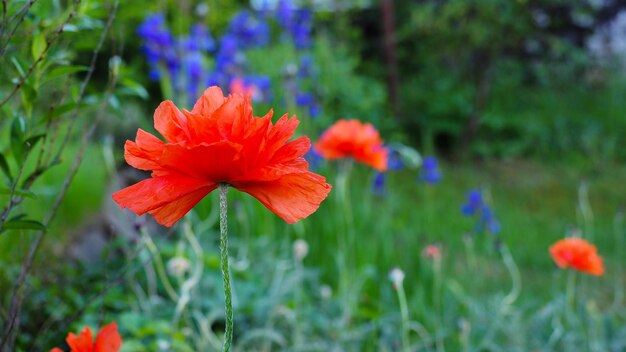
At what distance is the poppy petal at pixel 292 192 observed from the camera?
755mm

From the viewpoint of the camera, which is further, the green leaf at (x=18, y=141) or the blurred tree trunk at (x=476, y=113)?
the blurred tree trunk at (x=476, y=113)

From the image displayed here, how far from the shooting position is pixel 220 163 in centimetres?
73

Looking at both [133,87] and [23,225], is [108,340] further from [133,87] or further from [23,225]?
[133,87]

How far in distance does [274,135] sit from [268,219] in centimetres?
267

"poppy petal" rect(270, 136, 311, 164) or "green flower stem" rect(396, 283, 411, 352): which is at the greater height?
"poppy petal" rect(270, 136, 311, 164)

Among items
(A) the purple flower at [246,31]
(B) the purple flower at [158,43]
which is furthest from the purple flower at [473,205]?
(A) the purple flower at [246,31]

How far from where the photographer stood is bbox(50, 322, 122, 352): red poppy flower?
88 cm

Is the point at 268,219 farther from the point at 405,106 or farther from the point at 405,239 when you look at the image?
the point at 405,106

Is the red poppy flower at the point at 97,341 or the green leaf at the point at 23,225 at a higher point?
the green leaf at the point at 23,225

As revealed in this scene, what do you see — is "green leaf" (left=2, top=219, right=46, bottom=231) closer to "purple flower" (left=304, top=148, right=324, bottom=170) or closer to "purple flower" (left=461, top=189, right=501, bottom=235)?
"purple flower" (left=461, top=189, right=501, bottom=235)

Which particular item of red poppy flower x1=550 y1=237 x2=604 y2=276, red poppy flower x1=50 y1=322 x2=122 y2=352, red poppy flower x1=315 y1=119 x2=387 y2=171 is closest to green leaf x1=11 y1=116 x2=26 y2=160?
red poppy flower x1=50 y1=322 x2=122 y2=352

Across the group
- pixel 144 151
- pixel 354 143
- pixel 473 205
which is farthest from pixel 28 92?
pixel 473 205

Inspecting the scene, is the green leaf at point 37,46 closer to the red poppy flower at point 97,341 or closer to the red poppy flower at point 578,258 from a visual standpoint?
the red poppy flower at point 97,341

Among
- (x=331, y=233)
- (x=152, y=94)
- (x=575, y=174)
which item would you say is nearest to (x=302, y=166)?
(x=331, y=233)
